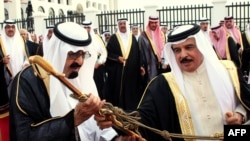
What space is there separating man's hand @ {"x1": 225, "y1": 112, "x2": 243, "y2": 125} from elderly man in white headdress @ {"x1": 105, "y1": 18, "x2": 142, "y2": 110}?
533cm

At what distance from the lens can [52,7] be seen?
169 ft

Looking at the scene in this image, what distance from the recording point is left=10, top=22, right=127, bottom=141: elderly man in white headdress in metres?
2.32

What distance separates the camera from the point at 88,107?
2.12 metres

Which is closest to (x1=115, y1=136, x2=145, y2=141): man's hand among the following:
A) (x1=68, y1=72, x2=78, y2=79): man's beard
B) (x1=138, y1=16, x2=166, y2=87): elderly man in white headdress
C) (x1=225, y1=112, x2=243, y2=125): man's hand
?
(x1=68, y1=72, x2=78, y2=79): man's beard

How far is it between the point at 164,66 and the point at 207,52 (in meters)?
5.50

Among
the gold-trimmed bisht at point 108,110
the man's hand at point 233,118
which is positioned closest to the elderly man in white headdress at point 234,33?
the man's hand at point 233,118

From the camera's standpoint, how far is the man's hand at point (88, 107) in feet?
6.89

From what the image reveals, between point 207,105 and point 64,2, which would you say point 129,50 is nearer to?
point 207,105

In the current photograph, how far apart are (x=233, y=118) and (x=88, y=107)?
1164mm

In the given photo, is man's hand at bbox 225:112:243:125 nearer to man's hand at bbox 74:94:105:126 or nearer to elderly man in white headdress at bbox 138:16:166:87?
man's hand at bbox 74:94:105:126

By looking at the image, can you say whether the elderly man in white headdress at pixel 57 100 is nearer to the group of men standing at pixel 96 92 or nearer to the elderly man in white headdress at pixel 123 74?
the group of men standing at pixel 96 92

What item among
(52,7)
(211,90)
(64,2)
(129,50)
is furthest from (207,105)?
(64,2)

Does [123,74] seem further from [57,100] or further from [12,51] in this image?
[57,100]

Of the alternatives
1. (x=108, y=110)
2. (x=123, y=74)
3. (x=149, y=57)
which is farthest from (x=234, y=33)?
(x=108, y=110)
